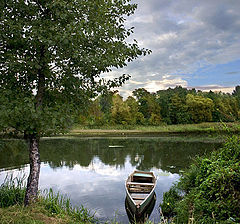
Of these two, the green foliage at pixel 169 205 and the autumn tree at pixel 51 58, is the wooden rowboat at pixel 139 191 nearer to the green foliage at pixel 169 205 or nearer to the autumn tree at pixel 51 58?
the green foliage at pixel 169 205

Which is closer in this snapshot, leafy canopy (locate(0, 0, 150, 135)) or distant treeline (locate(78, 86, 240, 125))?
leafy canopy (locate(0, 0, 150, 135))

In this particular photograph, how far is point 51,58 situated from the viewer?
18.6 feet

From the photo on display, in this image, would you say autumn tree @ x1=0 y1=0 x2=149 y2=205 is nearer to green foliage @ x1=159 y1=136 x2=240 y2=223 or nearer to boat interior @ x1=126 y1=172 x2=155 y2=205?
green foliage @ x1=159 y1=136 x2=240 y2=223

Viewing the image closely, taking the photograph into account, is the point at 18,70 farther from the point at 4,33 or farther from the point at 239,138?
the point at 239,138

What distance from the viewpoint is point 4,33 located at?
5090 mm

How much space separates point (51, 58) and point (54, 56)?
0.12 m

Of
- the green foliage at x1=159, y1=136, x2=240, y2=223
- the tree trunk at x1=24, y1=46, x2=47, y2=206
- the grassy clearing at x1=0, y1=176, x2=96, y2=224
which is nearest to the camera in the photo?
the green foliage at x1=159, y1=136, x2=240, y2=223

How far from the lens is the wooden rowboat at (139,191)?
24.3 feet

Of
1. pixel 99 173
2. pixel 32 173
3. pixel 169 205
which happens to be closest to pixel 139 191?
pixel 169 205

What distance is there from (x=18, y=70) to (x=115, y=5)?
3.03m

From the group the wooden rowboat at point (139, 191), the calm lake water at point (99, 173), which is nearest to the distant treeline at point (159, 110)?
the calm lake water at point (99, 173)

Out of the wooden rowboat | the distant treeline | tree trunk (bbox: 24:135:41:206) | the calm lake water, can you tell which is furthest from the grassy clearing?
the distant treeline

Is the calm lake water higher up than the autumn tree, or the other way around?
the autumn tree

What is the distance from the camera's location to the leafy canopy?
491cm
